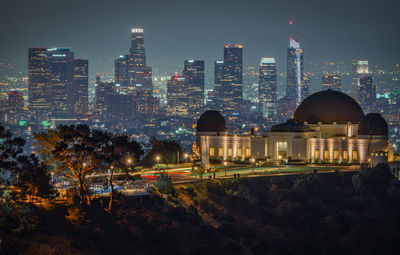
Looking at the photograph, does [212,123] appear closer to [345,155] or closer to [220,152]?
[220,152]

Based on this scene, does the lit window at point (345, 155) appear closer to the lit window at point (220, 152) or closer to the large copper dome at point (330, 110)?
the large copper dome at point (330, 110)

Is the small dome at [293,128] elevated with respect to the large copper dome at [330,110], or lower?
lower

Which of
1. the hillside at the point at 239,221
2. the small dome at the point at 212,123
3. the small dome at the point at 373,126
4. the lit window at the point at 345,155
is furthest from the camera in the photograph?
the small dome at the point at 212,123

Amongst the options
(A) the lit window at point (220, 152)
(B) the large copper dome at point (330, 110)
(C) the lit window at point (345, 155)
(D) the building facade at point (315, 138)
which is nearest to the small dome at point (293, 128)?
(D) the building facade at point (315, 138)

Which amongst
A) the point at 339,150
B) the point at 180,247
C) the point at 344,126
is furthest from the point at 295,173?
the point at 180,247

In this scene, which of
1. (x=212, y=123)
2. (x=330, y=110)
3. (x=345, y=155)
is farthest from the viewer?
(x=212, y=123)

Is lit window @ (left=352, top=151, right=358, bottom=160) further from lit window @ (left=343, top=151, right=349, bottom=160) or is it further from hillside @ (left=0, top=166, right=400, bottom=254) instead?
hillside @ (left=0, top=166, right=400, bottom=254)

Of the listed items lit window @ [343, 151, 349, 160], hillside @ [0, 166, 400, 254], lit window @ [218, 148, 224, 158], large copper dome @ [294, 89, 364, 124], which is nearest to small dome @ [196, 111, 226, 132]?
lit window @ [218, 148, 224, 158]

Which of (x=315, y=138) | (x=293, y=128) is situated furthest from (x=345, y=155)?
(x=293, y=128)
